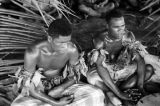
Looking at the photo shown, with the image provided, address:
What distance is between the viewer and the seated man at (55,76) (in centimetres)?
206

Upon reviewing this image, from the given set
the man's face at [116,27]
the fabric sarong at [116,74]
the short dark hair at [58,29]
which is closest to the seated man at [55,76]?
the short dark hair at [58,29]

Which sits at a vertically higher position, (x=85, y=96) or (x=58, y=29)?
(x=58, y=29)

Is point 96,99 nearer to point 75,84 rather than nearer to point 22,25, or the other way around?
point 75,84

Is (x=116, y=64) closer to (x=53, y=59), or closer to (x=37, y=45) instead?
(x=53, y=59)

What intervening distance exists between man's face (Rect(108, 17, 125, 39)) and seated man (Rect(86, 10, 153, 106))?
10mm

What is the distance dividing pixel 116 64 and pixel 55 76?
2.17 feet

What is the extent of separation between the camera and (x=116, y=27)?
2.38m

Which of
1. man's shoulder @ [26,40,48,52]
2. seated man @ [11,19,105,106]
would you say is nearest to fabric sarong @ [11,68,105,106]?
seated man @ [11,19,105,106]

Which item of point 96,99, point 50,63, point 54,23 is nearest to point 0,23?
point 54,23

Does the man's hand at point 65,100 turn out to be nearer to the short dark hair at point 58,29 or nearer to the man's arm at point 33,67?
the man's arm at point 33,67

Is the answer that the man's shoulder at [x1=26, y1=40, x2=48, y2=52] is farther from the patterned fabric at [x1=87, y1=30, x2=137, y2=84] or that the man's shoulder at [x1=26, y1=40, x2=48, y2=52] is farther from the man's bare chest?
the patterned fabric at [x1=87, y1=30, x2=137, y2=84]

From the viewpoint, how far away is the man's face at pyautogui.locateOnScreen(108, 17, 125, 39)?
237 centimetres

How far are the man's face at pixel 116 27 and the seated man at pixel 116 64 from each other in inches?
0.4

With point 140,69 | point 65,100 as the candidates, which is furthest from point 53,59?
point 140,69
